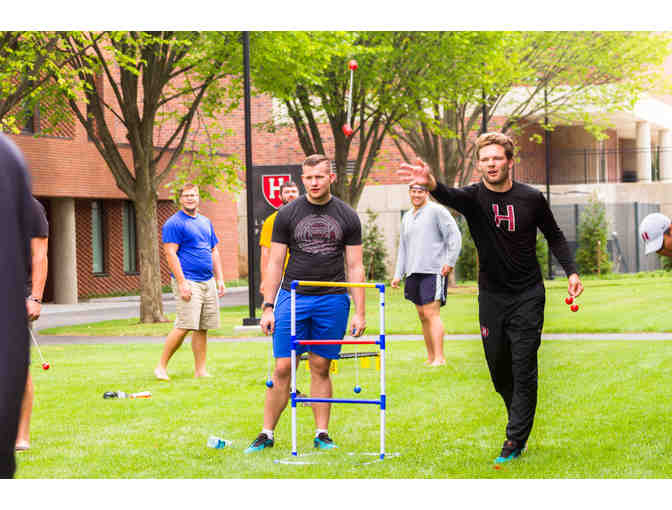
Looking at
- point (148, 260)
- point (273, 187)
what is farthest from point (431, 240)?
point (148, 260)

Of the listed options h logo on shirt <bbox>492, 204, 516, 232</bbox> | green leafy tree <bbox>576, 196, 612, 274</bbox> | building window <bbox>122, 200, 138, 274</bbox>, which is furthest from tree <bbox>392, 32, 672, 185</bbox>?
h logo on shirt <bbox>492, 204, 516, 232</bbox>

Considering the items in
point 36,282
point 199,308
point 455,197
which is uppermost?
point 455,197

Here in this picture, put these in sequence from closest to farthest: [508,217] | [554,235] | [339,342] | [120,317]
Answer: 1. [508,217]
2. [339,342]
3. [554,235]
4. [120,317]

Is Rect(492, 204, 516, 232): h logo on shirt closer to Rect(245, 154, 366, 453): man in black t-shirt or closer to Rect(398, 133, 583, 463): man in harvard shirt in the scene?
Rect(398, 133, 583, 463): man in harvard shirt

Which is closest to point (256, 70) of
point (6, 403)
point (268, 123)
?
point (268, 123)

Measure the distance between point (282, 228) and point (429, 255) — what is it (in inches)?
186

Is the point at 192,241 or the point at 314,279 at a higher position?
the point at 192,241

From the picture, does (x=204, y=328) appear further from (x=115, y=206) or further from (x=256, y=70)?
(x=115, y=206)

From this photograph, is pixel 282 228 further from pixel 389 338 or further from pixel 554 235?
pixel 389 338

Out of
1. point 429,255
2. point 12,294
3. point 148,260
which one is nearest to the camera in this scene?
point 12,294

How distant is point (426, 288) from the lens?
1209 cm

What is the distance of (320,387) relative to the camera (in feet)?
25.3

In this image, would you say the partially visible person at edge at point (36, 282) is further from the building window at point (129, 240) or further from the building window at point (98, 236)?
the building window at point (129, 240)

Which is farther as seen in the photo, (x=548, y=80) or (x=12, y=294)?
(x=548, y=80)
